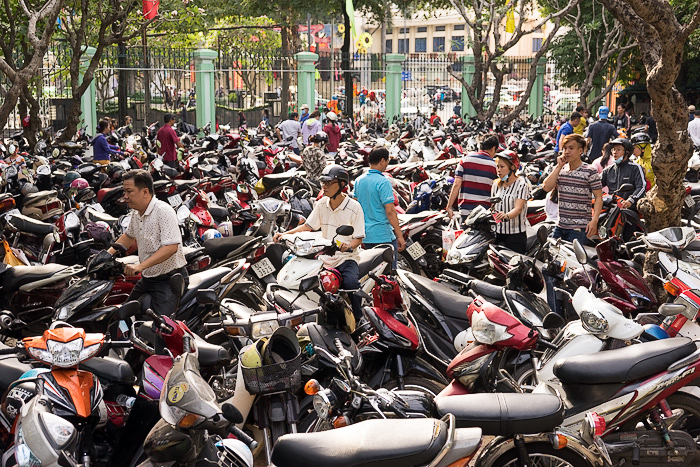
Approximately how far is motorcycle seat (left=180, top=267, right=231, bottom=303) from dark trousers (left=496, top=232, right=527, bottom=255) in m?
2.65

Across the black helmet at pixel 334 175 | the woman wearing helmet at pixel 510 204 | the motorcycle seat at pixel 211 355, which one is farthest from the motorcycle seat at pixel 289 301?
the woman wearing helmet at pixel 510 204

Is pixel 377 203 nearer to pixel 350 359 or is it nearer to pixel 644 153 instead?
pixel 350 359

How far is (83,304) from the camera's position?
5.89 m

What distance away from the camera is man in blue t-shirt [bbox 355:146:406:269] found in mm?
7465

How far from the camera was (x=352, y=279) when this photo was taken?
6234 millimetres

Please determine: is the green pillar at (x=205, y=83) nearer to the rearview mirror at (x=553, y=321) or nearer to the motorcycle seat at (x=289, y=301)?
the motorcycle seat at (x=289, y=301)

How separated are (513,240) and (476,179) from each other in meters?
0.98

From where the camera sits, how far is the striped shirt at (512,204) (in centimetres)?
782

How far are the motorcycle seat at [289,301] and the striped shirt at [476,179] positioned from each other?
8.93 ft

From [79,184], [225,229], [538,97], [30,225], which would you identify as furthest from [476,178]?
[538,97]

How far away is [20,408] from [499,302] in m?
3.36

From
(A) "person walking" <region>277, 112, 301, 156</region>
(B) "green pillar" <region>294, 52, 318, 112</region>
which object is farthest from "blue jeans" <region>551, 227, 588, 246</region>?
(B) "green pillar" <region>294, 52, 318, 112</region>

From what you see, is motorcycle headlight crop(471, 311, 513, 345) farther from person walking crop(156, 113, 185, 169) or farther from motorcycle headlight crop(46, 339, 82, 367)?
person walking crop(156, 113, 185, 169)

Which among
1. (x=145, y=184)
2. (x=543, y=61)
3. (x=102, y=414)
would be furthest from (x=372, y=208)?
(x=543, y=61)
